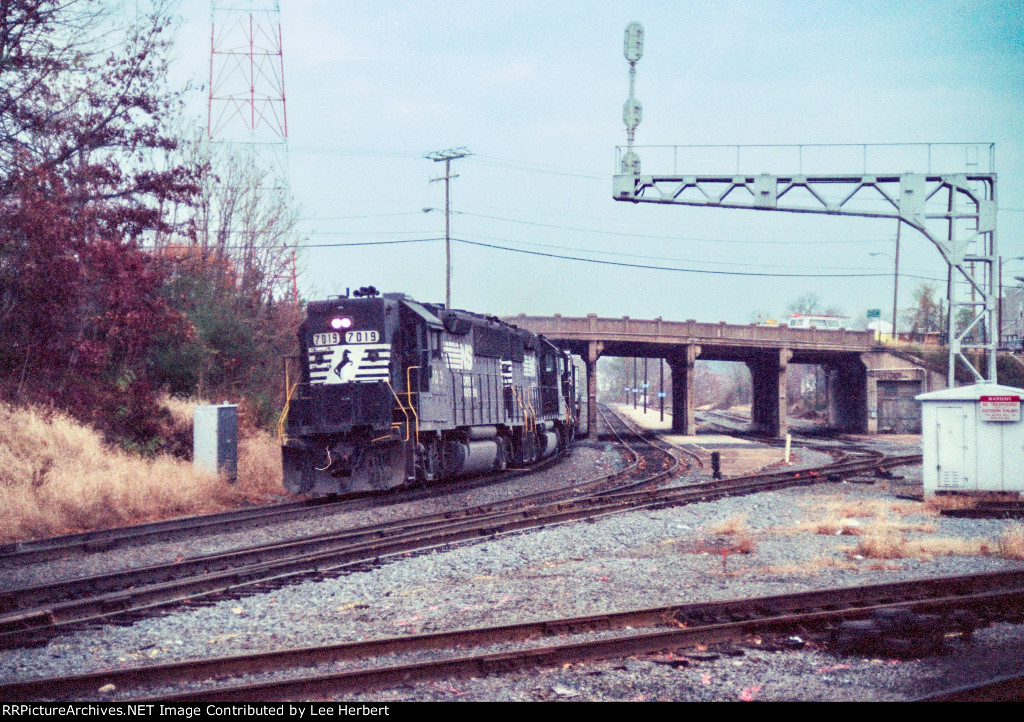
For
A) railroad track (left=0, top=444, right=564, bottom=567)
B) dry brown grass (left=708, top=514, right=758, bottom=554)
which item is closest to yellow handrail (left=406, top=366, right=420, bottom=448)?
railroad track (left=0, top=444, right=564, bottom=567)

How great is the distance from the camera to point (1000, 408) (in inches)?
556

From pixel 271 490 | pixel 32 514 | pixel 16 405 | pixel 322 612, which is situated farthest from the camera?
pixel 271 490

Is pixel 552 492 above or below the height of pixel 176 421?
below

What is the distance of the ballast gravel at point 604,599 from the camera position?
5406 mm

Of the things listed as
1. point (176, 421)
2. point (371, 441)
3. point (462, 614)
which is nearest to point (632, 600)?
point (462, 614)

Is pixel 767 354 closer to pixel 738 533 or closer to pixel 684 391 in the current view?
pixel 684 391

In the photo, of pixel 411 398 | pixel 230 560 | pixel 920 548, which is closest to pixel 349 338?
pixel 411 398

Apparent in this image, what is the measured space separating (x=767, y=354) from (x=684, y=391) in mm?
5342

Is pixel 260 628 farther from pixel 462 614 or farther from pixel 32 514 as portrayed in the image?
pixel 32 514

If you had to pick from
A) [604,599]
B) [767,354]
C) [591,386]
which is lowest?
[604,599]

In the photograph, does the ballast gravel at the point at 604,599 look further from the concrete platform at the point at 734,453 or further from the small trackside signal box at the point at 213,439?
the concrete platform at the point at 734,453

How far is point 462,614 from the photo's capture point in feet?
24.1

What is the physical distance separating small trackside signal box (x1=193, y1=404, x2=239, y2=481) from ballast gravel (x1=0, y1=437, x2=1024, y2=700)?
4391mm
